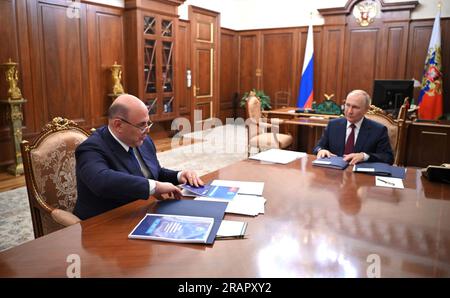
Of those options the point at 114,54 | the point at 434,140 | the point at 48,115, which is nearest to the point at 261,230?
the point at 434,140

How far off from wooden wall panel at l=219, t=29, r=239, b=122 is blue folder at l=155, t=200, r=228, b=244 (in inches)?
284

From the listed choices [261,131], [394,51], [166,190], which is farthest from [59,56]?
[394,51]

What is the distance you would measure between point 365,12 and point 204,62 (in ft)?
10.8

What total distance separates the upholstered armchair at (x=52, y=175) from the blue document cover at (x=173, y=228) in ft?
1.67

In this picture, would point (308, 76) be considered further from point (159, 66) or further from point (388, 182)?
point (388, 182)

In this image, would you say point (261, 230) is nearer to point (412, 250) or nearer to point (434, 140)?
point (412, 250)

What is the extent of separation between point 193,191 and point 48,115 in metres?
4.00

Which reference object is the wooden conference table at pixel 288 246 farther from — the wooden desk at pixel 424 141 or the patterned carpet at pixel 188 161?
the wooden desk at pixel 424 141

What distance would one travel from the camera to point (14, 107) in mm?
4328

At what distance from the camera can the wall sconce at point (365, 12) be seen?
7105 millimetres

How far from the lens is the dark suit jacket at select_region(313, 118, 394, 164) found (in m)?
2.50

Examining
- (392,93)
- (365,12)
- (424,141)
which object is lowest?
(424,141)

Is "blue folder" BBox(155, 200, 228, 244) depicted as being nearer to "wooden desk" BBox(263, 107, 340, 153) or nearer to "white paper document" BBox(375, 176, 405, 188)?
"white paper document" BBox(375, 176, 405, 188)

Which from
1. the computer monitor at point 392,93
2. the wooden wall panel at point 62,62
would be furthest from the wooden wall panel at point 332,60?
the wooden wall panel at point 62,62
